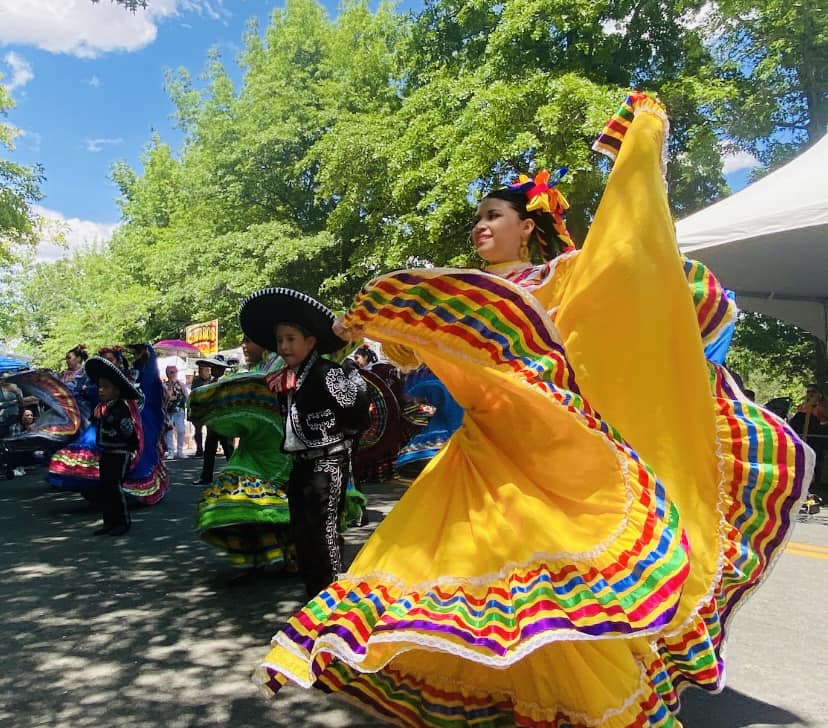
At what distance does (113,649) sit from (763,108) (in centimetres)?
1346

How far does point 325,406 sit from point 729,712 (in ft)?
7.08

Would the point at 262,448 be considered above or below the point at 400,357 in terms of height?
below

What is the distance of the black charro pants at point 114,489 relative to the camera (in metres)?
6.57

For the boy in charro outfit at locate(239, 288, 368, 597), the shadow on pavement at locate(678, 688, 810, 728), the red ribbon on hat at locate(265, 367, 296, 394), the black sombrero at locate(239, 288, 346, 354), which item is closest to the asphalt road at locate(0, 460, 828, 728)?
the shadow on pavement at locate(678, 688, 810, 728)


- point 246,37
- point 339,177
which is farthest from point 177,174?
point 339,177

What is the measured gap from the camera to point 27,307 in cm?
5619

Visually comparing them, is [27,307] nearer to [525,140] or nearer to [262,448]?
[525,140]

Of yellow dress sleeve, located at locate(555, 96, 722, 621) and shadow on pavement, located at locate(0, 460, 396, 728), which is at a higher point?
yellow dress sleeve, located at locate(555, 96, 722, 621)

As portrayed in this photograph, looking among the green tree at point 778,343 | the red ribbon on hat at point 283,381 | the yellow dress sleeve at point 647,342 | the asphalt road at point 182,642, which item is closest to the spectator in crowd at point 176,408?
the asphalt road at point 182,642

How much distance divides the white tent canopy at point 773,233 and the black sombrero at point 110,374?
18.5 ft

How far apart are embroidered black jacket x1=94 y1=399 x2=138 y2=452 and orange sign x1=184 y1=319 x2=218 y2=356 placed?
41.3 ft

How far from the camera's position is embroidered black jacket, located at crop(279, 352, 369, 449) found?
3.52 metres

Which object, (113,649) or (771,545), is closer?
(771,545)

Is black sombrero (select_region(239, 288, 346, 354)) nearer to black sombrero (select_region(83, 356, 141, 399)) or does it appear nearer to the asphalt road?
the asphalt road
